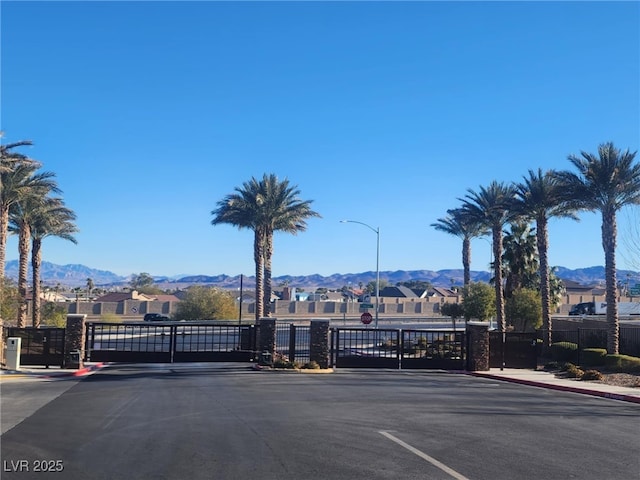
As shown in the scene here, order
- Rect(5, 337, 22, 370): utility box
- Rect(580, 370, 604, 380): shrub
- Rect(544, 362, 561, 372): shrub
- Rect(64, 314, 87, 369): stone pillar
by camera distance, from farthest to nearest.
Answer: Rect(544, 362, 561, 372): shrub
Rect(64, 314, 87, 369): stone pillar
Rect(580, 370, 604, 380): shrub
Rect(5, 337, 22, 370): utility box

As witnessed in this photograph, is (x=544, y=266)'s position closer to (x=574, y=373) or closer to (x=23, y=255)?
(x=574, y=373)

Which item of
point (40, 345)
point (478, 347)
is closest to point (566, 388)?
point (478, 347)

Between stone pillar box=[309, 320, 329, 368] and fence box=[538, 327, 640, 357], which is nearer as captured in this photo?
stone pillar box=[309, 320, 329, 368]

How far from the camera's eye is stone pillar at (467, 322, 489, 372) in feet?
100

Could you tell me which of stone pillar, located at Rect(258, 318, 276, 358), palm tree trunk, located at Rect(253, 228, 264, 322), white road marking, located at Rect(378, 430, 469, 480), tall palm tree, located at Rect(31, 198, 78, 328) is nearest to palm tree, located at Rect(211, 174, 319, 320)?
palm tree trunk, located at Rect(253, 228, 264, 322)

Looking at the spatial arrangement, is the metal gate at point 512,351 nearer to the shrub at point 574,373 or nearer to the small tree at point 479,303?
the shrub at point 574,373

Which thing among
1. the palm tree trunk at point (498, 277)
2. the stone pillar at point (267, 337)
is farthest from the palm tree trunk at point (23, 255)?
the palm tree trunk at point (498, 277)

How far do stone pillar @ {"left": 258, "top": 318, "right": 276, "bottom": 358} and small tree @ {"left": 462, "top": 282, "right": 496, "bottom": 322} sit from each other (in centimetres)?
2931

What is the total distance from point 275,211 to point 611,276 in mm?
24256

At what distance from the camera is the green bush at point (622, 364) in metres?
30.3

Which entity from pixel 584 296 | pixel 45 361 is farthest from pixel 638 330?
pixel 584 296

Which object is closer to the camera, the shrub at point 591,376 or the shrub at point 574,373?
the shrub at point 591,376

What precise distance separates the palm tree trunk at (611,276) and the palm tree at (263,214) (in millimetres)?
22889

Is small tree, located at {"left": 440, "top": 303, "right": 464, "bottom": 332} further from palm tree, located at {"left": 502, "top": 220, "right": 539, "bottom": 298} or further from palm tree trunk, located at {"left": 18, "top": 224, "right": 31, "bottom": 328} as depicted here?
palm tree trunk, located at {"left": 18, "top": 224, "right": 31, "bottom": 328}
